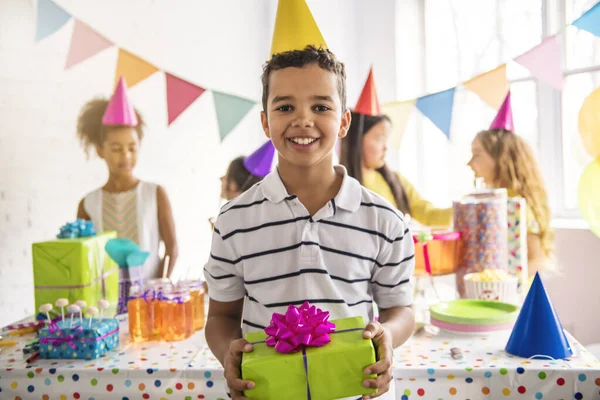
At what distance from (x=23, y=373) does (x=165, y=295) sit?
27 cm

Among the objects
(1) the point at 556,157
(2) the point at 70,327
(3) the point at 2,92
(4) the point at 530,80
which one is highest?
(4) the point at 530,80

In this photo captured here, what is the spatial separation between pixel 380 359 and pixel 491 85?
1.31m

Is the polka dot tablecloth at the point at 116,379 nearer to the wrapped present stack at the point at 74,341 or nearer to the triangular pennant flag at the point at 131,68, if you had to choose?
the wrapped present stack at the point at 74,341

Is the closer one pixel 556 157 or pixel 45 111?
pixel 45 111

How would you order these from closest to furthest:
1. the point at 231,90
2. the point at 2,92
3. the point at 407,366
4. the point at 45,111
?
the point at 407,366 → the point at 2,92 → the point at 45,111 → the point at 231,90

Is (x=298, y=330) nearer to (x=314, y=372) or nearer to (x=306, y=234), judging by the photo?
(x=314, y=372)

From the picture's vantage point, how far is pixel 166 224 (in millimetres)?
1676

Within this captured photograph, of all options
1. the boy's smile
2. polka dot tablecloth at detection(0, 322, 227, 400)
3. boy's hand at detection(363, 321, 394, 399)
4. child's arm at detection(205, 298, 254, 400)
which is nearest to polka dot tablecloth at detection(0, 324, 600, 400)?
polka dot tablecloth at detection(0, 322, 227, 400)

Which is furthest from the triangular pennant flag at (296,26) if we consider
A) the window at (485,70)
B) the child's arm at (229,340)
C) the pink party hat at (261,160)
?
the window at (485,70)

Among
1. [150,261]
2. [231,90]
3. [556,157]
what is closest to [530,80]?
[556,157]

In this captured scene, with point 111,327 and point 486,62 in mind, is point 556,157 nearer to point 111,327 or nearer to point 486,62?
point 486,62

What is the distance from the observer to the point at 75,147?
178 centimetres

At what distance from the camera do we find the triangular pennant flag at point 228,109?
5.74 feet

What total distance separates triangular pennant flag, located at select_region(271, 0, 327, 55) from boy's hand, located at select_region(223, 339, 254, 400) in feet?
1.69
